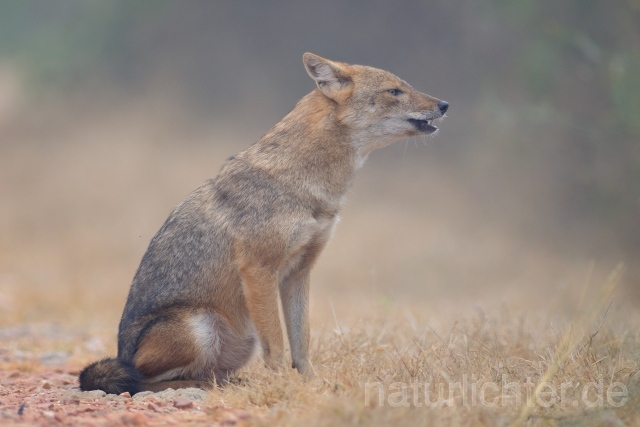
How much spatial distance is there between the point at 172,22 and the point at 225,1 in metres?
1.55

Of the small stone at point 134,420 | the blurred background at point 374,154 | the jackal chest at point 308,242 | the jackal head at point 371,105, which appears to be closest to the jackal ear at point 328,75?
the jackal head at point 371,105

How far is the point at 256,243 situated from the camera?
5.60 m

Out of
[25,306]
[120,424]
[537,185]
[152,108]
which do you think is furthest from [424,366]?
[152,108]

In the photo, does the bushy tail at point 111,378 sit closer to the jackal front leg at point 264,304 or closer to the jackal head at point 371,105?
the jackal front leg at point 264,304

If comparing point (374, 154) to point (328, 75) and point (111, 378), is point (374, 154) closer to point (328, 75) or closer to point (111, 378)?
point (328, 75)

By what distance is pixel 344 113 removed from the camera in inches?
242

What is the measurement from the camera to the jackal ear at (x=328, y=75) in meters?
6.20

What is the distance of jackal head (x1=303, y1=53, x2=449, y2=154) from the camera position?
242 inches

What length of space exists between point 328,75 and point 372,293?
5272 mm

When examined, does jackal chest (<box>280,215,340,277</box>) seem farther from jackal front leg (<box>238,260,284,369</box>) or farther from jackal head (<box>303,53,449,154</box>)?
jackal head (<box>303,53,449,154</box>)

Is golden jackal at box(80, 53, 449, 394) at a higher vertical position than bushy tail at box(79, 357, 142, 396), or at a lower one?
higher

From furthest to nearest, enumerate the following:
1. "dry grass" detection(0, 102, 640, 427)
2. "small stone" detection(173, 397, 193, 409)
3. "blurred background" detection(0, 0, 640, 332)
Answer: "blurred background" detection(0, 0, 640, 332), "small stone" detection(173, 397, 193, 409), "dry grass" detection(0, 102, 640, 427)

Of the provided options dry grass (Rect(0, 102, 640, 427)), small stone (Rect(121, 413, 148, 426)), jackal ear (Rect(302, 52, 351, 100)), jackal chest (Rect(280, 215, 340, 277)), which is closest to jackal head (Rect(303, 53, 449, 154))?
jackal ear (Rect(302, 52, 351, 100))

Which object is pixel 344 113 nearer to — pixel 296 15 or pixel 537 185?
pixel 537 185
